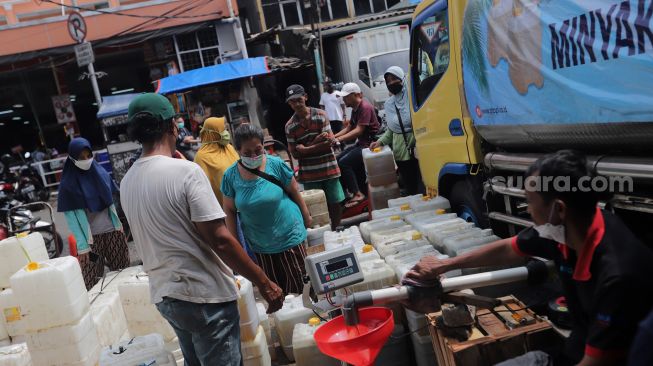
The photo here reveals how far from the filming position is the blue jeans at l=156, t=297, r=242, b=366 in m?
2.79

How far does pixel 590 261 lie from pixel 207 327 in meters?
1.81

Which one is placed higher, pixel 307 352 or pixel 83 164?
pixel 83 164

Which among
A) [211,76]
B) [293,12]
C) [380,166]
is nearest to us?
[380,166]

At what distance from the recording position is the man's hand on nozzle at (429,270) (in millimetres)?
2697

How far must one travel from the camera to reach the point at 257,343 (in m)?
3.86

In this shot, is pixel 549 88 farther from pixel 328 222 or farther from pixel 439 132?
pixel 328 222

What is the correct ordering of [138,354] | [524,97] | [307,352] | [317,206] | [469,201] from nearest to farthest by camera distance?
[138,354], [307,352], [524,97], [469,201], [317,206]

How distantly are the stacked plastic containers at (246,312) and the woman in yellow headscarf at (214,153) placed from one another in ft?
6.11

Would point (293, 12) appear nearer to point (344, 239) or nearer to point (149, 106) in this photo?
point (344, 239)

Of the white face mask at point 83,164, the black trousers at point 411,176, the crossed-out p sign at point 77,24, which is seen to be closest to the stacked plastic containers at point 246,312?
the white face mask at point 83,164

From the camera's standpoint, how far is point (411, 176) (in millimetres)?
7117

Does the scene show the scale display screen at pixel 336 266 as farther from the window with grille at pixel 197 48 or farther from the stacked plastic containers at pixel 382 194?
the window with grille at pixel 197 48

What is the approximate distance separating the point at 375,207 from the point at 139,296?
340cm

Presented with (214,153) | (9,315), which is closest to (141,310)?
(9,315)
